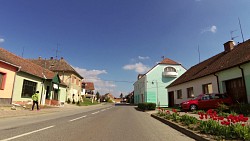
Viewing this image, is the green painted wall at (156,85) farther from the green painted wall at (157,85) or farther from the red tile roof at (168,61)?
the red tile roof at (168,61)

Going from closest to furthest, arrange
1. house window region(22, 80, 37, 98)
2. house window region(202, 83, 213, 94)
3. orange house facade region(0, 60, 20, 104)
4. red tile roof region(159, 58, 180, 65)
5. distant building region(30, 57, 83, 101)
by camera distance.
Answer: orange house facade region(0, 60, 20, 104) < house window region(202, 83, 213, 94) < house window region(22, 80, 37, 98) < distant building region(30, 57, 83, 101) < red tile roof region(159, 58, 180, 65)

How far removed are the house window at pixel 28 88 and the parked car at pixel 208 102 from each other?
17.4m

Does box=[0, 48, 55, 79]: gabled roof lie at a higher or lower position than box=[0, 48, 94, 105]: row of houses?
higher

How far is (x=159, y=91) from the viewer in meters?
42.3

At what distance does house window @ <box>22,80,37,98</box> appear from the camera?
20.1m

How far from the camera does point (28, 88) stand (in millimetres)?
20984

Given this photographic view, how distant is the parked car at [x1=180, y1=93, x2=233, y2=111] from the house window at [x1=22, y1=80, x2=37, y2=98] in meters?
17.4

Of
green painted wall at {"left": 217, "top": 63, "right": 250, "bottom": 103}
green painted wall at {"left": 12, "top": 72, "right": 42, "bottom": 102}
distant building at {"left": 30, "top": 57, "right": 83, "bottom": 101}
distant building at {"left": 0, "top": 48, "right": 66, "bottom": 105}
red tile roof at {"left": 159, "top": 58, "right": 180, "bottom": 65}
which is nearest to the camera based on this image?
green painted wall at {"left": 217, "top": 63, "right": 250, "bottom": 103}

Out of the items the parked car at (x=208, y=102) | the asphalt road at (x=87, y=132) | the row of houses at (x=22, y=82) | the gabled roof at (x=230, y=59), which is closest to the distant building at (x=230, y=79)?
the gabled roof at (x=230, y=59)

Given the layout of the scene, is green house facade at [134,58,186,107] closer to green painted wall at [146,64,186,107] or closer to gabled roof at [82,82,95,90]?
green painted wall at [146,64,186,107]

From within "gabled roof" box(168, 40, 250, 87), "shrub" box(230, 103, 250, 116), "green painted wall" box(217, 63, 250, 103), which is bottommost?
"shrub" box(230, 103, 250, 116)

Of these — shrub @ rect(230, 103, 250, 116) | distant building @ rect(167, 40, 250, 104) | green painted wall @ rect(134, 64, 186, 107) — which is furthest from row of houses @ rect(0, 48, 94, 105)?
green painted wall @ rect(134, 64, 186, 107)

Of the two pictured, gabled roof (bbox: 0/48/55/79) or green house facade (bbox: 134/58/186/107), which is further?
green house facade (bbox: 134/58/186/107)

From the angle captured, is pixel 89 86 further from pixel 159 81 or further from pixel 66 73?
pixel 159 81
